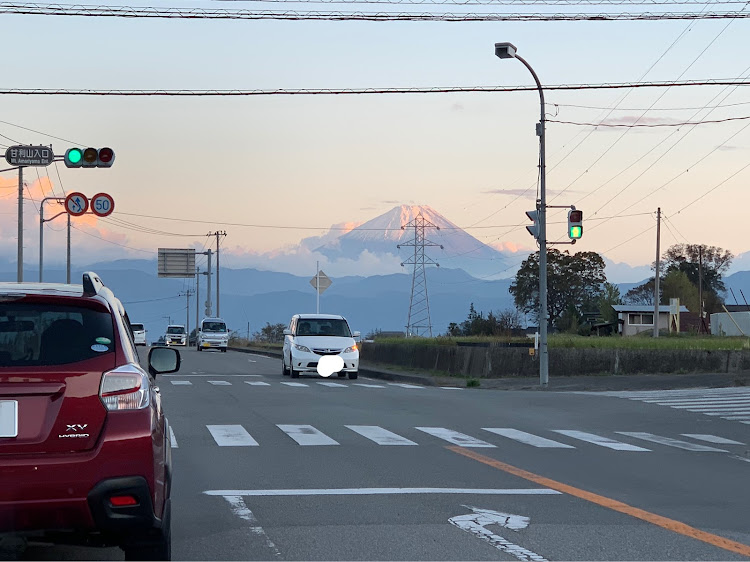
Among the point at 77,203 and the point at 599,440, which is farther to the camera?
the point at 77,203

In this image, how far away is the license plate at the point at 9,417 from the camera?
5.48 meters

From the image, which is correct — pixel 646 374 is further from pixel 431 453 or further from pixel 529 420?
pixel 431 453

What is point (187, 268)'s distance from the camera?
95312 millimetres

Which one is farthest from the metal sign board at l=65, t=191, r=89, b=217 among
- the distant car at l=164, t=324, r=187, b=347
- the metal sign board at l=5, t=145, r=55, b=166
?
the distant car at l=164, t=324, r=187, b=347

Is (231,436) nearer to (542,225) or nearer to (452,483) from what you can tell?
(452,483)

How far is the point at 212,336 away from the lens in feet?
216

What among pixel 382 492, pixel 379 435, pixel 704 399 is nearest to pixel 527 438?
pixel 379 435

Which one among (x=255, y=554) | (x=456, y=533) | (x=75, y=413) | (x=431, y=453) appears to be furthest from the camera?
(x=431, y=453)

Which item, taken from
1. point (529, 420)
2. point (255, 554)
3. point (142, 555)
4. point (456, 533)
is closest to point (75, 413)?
point (142, 555)

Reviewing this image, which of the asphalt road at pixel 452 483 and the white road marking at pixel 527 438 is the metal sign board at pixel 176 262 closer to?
the asphalt road at pixel 452 483

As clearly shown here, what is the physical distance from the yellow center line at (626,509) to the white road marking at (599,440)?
2.43 meters

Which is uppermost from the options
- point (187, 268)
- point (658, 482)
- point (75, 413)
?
point (187, 268)

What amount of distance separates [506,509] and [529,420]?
29.9 ft

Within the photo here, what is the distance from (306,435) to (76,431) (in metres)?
8.98
